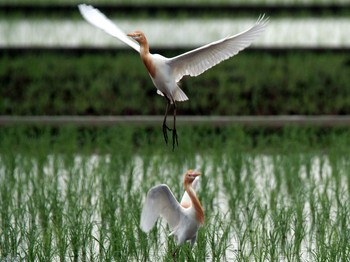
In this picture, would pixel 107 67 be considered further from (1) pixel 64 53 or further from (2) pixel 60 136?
(2) pixel 60 136

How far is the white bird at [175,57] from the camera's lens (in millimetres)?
2877

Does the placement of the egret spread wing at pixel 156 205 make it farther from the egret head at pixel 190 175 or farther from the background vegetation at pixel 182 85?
the background vegetation at pixel 182 85

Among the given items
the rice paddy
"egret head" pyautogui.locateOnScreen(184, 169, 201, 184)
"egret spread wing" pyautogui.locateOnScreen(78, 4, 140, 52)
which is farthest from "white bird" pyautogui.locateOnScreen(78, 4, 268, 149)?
the rice paddy

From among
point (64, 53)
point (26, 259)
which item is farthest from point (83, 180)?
point (64, 53)

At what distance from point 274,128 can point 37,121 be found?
6.20 ft

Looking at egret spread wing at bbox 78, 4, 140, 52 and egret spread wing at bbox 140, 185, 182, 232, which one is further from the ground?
egret spread wing at bbox 78, 4, 140, 52

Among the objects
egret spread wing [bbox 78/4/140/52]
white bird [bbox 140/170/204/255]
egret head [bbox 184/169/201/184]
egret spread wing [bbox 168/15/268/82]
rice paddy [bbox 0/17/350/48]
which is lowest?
white bird [bbox 140/170/204/255]

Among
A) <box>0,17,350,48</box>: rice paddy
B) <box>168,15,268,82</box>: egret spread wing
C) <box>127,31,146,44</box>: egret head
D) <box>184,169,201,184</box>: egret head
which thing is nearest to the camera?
<box>127,31,146,44</box>: egret head

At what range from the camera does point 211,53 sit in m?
3.17

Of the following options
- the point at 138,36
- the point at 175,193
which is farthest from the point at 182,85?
the point at 138,36

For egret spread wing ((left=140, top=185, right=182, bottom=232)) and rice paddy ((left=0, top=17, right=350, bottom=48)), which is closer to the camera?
egret spread wing ((left=140, top=185, right=182, bottom=232))

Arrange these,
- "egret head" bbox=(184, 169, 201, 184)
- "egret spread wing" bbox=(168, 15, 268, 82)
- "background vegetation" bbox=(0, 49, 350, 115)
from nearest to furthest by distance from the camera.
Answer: "egret spread wing" bbox=(168, 15, 268, 82) < "egret head" bbox=(184, 169, 201, 184) < "background vegetation" bbox=(0, 49, 350, 115)

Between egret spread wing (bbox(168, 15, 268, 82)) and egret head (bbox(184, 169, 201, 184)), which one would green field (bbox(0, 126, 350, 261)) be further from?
egret spread wing (bbox(168, 15, 268, 82))

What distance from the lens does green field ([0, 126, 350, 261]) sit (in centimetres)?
462
